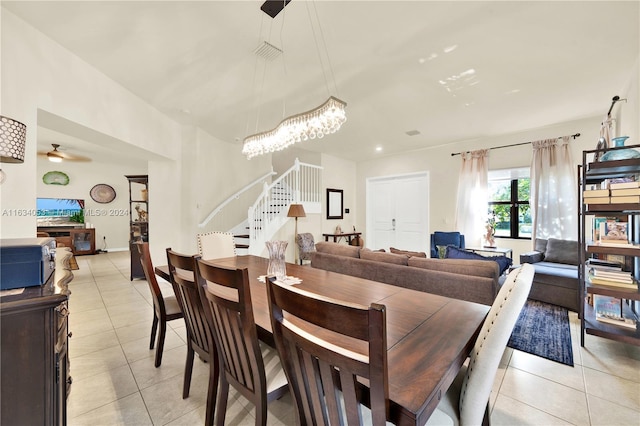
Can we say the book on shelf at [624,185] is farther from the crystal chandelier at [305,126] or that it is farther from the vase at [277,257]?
the vase at [277,257]

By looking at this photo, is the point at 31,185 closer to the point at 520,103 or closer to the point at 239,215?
the point at 239,215

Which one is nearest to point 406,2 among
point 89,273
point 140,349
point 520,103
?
point 520,103

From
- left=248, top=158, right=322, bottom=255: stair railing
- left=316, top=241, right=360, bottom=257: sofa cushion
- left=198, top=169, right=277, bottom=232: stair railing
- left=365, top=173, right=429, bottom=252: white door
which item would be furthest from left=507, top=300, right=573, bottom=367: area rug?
left=198, top=169, right=277, bottom=232: stair railing

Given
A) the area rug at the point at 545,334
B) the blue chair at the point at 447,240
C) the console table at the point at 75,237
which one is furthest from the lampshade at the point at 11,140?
the console table at the point at 75,237

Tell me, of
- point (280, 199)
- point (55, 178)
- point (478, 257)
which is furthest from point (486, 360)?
point (55, 178)

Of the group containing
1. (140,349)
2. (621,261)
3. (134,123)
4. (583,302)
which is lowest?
(140,349)

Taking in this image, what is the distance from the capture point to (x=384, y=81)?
10.8 feet

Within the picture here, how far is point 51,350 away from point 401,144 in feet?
19.4

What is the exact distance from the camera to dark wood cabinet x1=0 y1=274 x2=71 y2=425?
A: 2.71 ft

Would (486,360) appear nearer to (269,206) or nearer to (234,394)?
(234,394)

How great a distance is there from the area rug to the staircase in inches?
152

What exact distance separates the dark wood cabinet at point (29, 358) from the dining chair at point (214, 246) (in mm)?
2056

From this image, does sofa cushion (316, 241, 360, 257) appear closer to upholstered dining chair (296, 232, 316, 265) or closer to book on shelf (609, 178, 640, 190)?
upholstered dining chair (296, 232, 316, 265)

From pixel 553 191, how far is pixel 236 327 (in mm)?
5315
